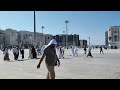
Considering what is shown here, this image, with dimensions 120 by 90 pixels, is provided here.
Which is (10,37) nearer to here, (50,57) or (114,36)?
(114,36)

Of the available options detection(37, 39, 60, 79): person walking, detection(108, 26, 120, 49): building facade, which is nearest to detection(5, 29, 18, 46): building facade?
detection(108, 26, 120, 49): building facade

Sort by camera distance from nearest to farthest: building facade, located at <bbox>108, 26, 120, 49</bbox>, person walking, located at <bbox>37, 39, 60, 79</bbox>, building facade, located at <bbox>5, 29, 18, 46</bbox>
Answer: person walking, located at <bbox>37, 39, 60, 79</bbox>
building facade, located at <bbox>108, 26, 120, 49</bbox>
building facade, located at <bbox>5, 29, 18, 46</bbox>

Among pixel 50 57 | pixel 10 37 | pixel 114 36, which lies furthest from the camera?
pixel 114 36

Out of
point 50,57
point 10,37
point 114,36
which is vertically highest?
point 114,36

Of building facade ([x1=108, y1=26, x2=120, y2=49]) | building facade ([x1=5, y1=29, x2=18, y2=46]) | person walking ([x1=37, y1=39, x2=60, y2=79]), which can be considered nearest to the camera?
person walking ([x1=37, y1=39, x2=60, y2=79])

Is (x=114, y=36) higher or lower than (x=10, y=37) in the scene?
higher

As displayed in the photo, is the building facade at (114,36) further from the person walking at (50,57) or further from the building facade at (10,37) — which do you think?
the person walking at (50,57)

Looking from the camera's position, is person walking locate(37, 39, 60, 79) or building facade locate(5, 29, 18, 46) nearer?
person walking locate(37, 39, 60, 79)

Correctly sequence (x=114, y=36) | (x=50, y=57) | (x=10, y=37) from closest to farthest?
(x=50, y=57) < (x=10, y=37) < (x=114, y=36)

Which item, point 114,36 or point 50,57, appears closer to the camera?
point 50,57

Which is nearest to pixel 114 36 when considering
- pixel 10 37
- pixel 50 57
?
pixel 10 37

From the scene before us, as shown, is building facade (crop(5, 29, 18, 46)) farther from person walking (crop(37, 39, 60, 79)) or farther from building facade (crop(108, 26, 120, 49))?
person walking (crop(37, 39, 60, 79))
